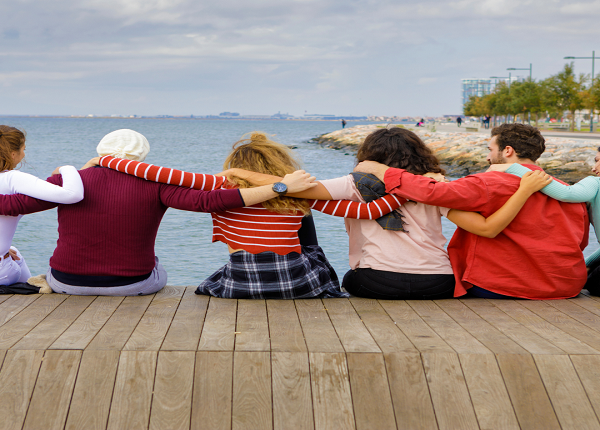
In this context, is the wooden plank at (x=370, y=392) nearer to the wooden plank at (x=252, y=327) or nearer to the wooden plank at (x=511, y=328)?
the wooden plank at (x=252, y=327)

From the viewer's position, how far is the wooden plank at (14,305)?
3037 millimetres

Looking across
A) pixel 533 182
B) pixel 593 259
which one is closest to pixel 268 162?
pixel 533 182

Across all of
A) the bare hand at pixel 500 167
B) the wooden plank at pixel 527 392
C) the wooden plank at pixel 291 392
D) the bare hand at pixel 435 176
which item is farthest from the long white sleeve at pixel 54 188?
the bare hand at pixel 500 167

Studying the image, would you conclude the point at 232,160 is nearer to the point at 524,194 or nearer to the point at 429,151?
the point at 429,151

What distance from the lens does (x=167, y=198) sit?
3.21 metres

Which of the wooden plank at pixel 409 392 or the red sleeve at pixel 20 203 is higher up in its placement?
the red sleeve at pixel 20 203

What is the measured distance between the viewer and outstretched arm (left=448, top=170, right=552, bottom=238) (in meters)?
3.29

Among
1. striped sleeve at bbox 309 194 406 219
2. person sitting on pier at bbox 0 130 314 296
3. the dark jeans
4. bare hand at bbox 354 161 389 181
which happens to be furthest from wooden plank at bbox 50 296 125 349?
bare hand at bbox 354 161 389 181

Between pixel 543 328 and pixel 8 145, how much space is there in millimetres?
3128

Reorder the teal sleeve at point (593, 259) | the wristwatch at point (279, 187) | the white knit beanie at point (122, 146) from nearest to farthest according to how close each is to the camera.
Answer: the wristwatch at point (279, 187) → the white knit beanie at point (122, 146) → the teal sleeve at point (593, 259)

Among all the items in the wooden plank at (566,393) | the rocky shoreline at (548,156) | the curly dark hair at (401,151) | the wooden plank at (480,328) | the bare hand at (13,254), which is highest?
the curly dark hair at (401,151)

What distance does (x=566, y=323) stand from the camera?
308cm

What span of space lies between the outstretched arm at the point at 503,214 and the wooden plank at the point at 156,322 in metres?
1.68

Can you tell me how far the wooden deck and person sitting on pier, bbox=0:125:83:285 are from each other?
29.4 inches
